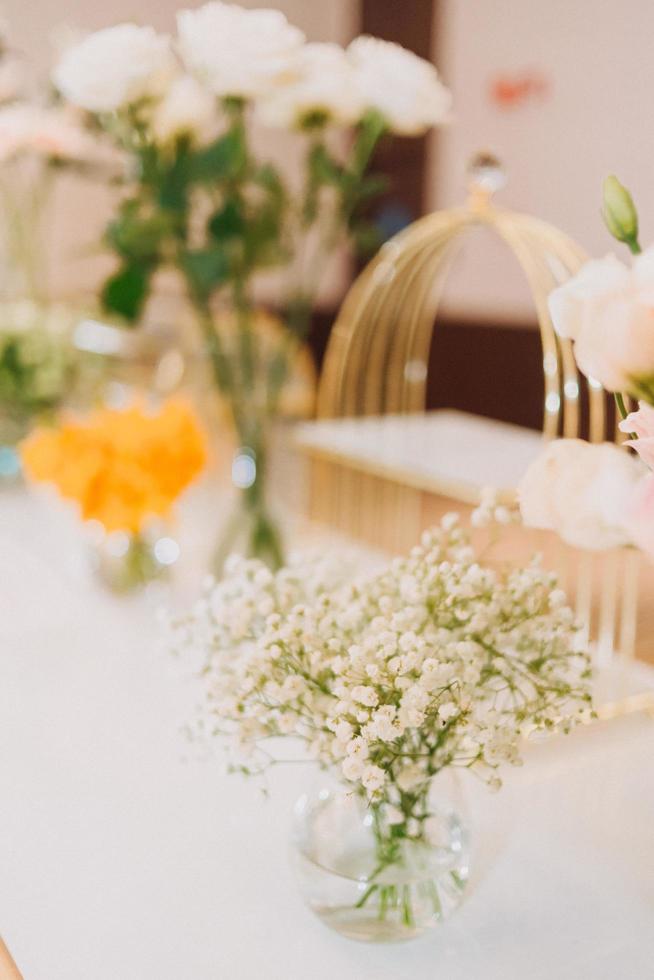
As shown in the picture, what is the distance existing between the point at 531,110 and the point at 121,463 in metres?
3.03

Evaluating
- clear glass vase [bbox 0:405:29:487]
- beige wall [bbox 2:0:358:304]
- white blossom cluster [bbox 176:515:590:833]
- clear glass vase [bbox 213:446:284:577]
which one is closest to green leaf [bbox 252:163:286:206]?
clear glass vase [bbox 213:446:284:577]

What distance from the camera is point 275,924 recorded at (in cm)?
75

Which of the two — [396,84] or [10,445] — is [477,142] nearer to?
[10,445]

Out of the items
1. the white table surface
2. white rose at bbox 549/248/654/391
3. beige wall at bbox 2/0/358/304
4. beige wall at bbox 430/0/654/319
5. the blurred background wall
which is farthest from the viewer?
beige wall at bbox 2/0/358/304

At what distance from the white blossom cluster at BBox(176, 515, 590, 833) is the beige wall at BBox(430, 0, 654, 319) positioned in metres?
0.86

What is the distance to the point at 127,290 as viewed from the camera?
51.3 inches

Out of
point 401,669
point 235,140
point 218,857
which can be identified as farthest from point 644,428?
point 235,140

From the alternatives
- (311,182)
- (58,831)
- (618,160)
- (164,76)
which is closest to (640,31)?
(618,160)

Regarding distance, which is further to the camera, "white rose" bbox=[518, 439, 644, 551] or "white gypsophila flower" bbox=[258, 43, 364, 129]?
"white gypsophila flower" bbox=[258, 43, 364, 129]

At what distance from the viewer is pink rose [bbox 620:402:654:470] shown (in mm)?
509

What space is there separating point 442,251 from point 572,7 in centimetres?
195

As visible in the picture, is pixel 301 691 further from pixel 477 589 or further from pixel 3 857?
pixel 3 857

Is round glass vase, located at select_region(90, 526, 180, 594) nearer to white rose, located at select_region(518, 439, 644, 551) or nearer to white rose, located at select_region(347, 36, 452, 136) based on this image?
white rose, located at select_region(347, 36, 452, 136)

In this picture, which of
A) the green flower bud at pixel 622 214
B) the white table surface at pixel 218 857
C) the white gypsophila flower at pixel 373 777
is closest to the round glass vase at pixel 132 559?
the white table surface at pixel 218 857
